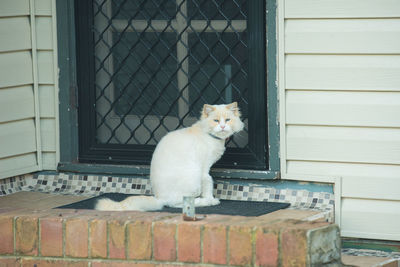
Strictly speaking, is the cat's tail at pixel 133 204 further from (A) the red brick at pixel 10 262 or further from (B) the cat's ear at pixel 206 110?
(A) the red brick at pixel 10 262

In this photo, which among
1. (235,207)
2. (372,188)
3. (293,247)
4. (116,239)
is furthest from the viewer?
(235,207)

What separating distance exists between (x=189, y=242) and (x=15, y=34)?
2.82 metres

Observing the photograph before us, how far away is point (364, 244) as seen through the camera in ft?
15.6

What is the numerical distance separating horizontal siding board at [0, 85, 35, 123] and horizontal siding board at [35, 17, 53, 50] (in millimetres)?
325

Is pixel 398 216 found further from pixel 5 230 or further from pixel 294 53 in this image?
pixel 5 230

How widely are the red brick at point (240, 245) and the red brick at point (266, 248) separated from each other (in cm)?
4

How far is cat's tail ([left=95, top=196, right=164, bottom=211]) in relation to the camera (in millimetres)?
4438

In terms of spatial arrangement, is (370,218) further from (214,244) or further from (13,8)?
(13,8)

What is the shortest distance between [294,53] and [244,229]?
6.68ft

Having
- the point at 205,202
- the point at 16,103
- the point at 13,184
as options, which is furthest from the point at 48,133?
the point at 205,202

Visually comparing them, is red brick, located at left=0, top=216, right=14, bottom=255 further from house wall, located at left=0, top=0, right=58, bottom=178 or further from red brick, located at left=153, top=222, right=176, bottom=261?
house wall, located at left=0, top=0, right=58, bottom=178

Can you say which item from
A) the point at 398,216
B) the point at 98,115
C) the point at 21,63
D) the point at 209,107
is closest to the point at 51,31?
the point at 21,63

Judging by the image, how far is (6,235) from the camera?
3373mm

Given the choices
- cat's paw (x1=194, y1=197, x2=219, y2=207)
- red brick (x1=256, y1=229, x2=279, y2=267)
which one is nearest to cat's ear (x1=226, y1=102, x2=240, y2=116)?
cat's paw (x1=194, y1=197, x2=219, y2=207)
